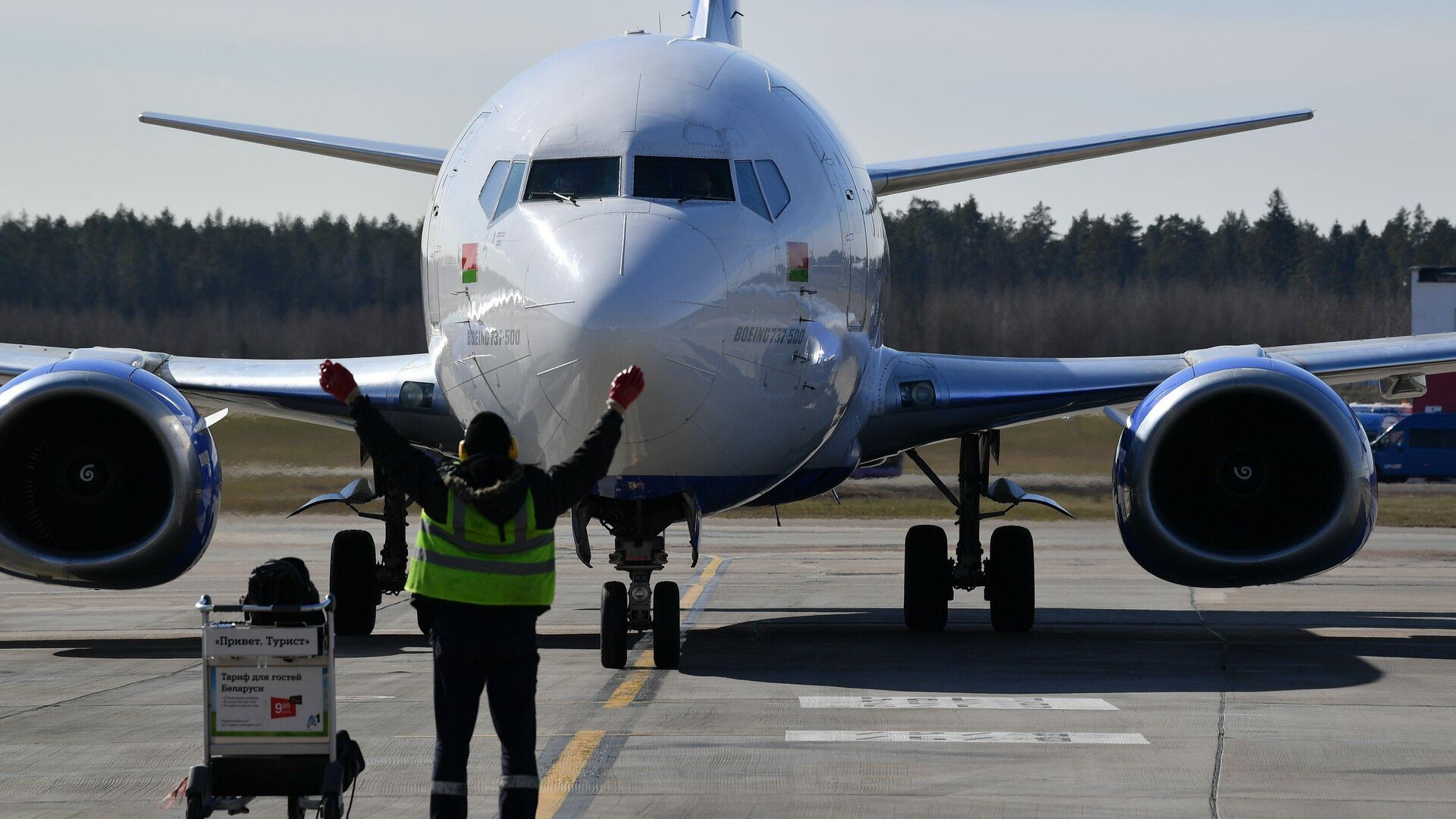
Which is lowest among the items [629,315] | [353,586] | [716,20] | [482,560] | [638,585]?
[353,586]

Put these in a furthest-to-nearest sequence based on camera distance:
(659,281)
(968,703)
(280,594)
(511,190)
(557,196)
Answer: (511,190) → (557,196) → (968,703) → (659,281) → (280,594)

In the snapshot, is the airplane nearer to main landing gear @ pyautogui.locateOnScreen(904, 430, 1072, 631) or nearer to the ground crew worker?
main landing gear @ pyautogui.locateOnScreen(904, 430, 1072, 631)

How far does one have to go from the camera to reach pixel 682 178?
34.1 ft

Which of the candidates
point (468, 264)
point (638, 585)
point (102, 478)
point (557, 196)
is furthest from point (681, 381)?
point (102, 478)

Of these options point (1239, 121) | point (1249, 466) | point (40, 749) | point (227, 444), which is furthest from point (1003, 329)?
point (40, 749)

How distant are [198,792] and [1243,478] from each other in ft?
25.8

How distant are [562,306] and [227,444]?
20045 millimetres

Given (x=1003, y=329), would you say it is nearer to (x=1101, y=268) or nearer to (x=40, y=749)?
(x=1101, y=268)

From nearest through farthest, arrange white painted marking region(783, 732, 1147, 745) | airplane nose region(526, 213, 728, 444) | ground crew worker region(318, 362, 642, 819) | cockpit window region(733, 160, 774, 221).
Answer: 1. ground crew worker region(318, 362, 642, 819)
2. white painted marking region(783, 732, 1147, 745)
3. airplane nose region(526, 213, 728, 444)
4. cockpit window region(733, 160, 774, 221)

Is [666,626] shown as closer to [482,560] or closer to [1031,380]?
[1031,380]

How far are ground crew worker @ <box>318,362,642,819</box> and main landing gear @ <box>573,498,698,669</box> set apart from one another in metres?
4.09

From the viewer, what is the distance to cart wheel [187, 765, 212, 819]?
20.5 ft

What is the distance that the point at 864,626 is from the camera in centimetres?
1473

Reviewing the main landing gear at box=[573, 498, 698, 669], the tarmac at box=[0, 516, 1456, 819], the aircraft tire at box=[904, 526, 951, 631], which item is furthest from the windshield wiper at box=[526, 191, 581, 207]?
the aircraft tire at box=[904, 526, 951, 631]
